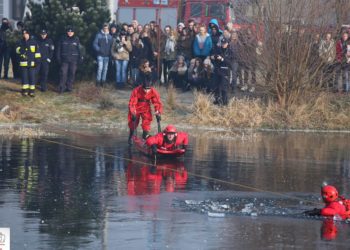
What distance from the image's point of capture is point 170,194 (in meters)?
16.0

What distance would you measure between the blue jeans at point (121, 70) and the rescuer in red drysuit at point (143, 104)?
8381 millimetres

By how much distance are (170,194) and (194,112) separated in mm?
11559

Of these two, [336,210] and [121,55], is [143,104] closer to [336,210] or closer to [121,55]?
[121,55]

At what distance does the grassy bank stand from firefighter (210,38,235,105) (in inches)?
17.7

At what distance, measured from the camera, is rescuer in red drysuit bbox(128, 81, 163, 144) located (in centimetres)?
2175

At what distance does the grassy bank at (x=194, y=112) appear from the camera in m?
26.8

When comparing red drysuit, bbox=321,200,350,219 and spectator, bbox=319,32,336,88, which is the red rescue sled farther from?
spectator, bbox=319,32,336,88

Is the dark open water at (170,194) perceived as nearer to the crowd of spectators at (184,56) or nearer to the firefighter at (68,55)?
the crowd of spectators at (184,56)

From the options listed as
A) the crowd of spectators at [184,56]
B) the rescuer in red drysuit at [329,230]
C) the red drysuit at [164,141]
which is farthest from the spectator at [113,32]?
the rescuer in red drysuit at [329,230]

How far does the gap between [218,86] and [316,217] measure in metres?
14.7

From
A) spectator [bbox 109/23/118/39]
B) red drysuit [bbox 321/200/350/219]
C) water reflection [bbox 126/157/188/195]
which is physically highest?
spectator [bbox 109/23/118/39]

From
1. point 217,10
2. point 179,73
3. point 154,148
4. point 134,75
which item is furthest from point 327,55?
point 217,10

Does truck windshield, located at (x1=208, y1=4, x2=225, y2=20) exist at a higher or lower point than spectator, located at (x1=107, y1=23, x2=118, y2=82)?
higher

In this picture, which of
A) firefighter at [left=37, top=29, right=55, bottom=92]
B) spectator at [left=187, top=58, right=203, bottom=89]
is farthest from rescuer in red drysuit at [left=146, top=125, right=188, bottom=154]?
firefighter at [left=37, top=29, right=55, bottom=92]
